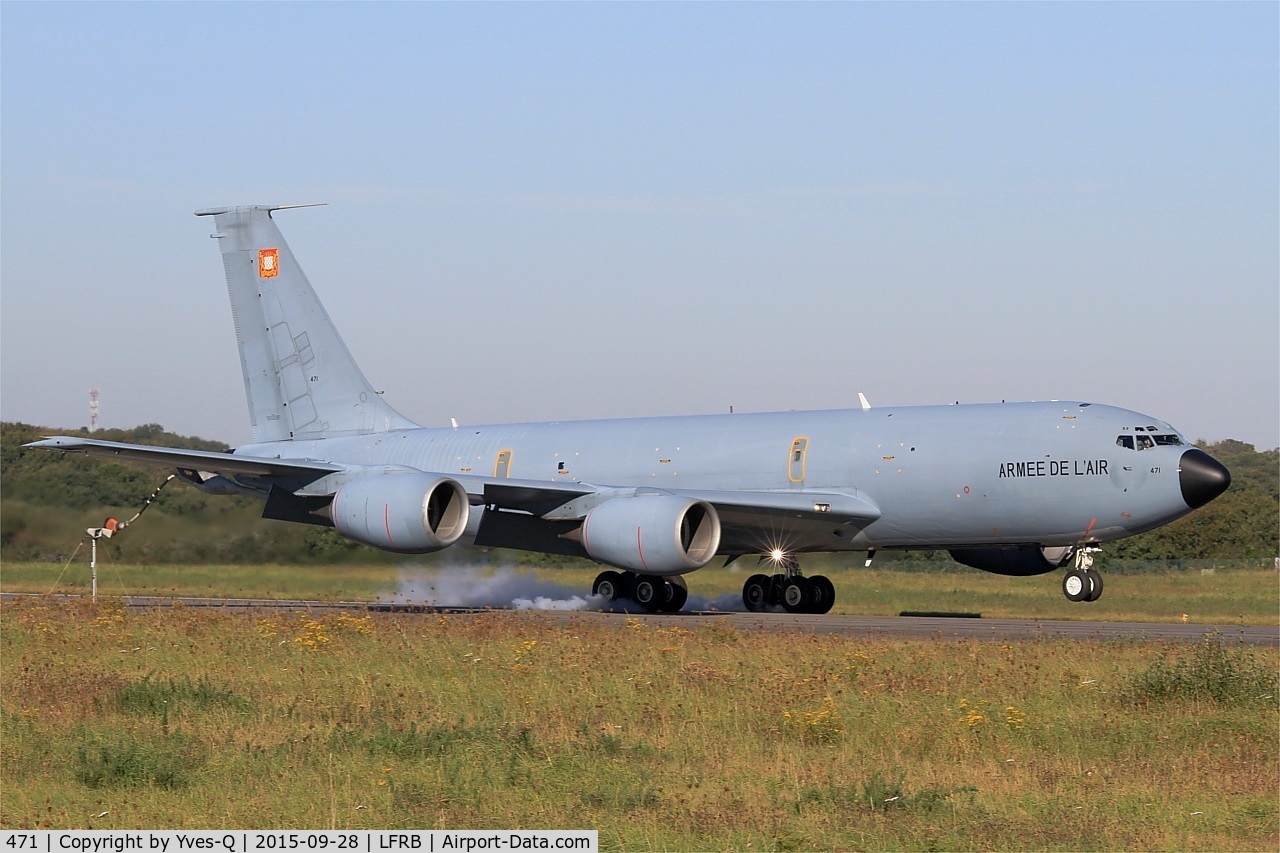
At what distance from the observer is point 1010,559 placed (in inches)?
1155

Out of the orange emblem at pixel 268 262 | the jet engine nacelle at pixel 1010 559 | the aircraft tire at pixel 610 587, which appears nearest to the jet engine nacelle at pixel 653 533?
the aircraft tire at pixel 610 587

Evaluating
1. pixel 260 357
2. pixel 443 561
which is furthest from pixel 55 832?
pixel 260 357

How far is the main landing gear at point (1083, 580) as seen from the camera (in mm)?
26828

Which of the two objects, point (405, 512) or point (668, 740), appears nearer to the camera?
point (668, 740)

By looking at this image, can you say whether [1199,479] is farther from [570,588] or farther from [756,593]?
[570,588]

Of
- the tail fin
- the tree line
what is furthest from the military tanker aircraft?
the tail fin

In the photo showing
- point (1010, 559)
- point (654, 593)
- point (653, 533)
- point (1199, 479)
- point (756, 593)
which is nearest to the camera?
point (1199, 479)

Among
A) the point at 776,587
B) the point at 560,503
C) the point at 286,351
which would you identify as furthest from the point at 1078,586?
the point at 286,351

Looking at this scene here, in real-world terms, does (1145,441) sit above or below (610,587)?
above

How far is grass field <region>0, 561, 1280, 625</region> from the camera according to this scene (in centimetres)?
2962

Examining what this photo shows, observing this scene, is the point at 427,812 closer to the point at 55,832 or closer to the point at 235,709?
the point at 55,832

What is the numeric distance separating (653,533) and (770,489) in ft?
11.8

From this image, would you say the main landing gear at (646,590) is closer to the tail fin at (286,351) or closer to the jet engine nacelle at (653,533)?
the jet engine nacelle at (653,533)
